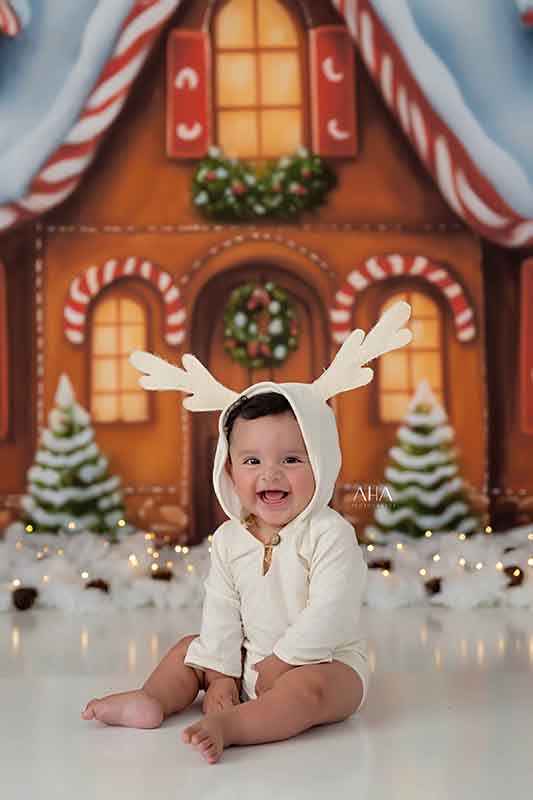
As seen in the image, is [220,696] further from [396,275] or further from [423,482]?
[396,275]

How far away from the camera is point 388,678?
111 inches

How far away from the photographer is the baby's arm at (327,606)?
7.55ft

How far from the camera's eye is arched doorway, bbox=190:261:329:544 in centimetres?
489

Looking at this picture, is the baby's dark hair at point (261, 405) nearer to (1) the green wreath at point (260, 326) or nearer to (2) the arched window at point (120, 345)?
(1) the green wreath at point (260, 326)

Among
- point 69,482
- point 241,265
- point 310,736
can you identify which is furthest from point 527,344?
point 310,736

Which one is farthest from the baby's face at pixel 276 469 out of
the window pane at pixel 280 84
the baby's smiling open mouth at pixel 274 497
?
the window pane at pixel 280 84

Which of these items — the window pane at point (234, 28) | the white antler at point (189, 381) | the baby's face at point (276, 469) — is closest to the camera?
the baby's face at point (276, 469)

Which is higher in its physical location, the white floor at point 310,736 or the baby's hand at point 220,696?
the baby's hand at point 220,696

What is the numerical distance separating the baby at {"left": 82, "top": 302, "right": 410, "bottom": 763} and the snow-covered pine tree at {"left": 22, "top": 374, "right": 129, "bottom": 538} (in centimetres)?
228

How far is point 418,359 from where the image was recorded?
16.1 ft

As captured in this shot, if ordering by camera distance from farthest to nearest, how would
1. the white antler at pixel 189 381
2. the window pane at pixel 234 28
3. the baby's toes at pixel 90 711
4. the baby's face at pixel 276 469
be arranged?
the window pane at pixel 234 28 < the white antler at pixel 189 381 < the baby's face at pixel 276 469 < the baby's toes at pixel 90 711

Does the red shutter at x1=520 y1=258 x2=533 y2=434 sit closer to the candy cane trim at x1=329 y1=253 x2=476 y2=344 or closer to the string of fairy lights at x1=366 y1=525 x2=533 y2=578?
the candy cane trim at x1=329 y1=253 x2=476 y2=344

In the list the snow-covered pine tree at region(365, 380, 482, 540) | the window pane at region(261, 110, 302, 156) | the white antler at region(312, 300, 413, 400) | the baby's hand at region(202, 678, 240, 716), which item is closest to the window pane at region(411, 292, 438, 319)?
the snow-covered pine tree at region(365, 380, 482, 540)

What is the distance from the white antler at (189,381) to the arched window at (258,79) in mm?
2577
